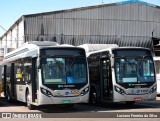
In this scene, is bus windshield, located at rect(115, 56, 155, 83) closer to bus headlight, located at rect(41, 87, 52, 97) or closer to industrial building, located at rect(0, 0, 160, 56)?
bus headlight, located at rect(41, 87, 52, 97)

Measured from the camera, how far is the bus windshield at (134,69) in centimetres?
1800

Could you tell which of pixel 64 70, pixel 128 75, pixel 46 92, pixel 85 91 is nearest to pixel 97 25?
pixel 128 75

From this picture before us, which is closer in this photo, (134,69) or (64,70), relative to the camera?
(64,70)

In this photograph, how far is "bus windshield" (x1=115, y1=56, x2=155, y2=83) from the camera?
18.0 metres

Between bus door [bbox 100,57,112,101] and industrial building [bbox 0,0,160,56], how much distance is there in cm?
2043

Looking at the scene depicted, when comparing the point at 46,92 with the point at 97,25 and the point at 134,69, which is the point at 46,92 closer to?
the point at 134,69

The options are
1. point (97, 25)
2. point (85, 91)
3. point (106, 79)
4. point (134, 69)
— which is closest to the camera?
point (85, 91)

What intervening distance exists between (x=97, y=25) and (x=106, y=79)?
22.7 meters

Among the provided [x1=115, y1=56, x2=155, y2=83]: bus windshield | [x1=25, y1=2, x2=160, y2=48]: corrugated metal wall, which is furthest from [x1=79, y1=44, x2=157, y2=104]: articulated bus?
[x1=25, y1=2, x2=160, y2=48]: corrugated metal wall

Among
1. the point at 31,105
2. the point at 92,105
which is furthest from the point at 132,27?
the point at 31,105

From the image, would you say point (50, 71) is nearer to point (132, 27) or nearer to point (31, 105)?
point (31, 105)

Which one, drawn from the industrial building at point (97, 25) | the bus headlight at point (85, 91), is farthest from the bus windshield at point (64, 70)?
the industrial building at point (97, 25)

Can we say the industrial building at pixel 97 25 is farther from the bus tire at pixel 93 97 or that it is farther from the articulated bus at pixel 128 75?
the articulated bus at pixel 128 75

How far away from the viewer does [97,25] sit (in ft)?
135
